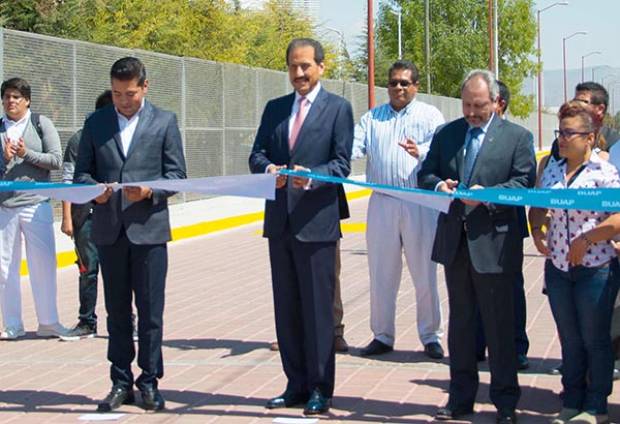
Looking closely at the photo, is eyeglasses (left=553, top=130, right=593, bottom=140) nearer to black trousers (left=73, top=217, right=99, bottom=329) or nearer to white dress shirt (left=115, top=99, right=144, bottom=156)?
white dress shirt (left=115, top=99, right=144, bottom=156)

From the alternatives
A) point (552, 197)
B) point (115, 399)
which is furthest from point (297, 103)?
point (115, 399)

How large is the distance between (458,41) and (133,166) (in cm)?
5383

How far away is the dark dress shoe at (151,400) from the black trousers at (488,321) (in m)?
1.76

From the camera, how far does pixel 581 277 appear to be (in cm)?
679

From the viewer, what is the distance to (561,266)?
6836 mm

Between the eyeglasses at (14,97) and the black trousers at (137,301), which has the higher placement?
the eyeglasses at (14,97)

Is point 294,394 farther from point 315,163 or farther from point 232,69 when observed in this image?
point 232,69

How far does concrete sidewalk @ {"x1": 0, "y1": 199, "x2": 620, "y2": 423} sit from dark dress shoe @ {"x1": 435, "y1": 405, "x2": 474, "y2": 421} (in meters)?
0.07

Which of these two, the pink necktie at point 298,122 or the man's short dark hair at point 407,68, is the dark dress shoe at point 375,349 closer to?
the man's short dark hair at point 407,68

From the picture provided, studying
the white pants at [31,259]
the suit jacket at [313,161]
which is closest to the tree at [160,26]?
the white pants at [31,259]

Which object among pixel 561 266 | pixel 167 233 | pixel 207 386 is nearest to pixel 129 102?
pixel 167 233

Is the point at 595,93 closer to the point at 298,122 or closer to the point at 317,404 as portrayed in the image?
the point at 298,122

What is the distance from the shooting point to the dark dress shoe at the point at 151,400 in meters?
7.58

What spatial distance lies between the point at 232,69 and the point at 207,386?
20.8 meters
